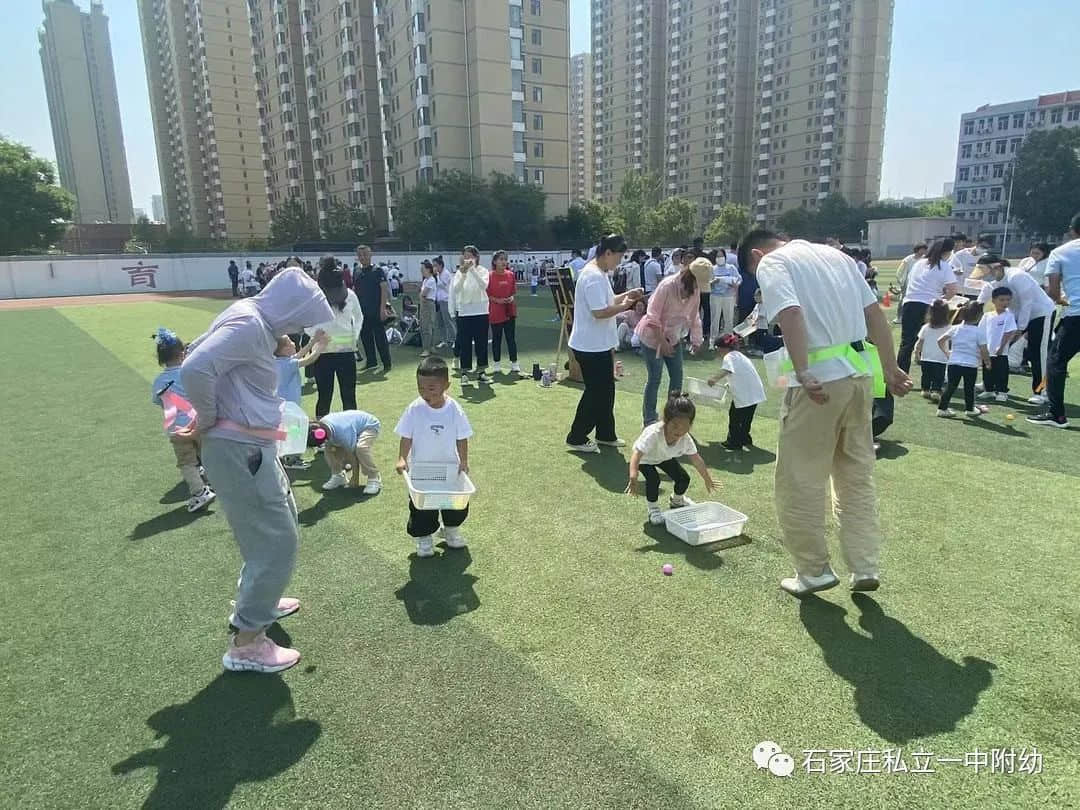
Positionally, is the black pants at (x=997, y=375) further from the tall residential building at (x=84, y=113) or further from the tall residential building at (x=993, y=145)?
the tall residential building at (x=84, y=113)

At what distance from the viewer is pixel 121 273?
32438 millimetres

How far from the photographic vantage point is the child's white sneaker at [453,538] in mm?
4348

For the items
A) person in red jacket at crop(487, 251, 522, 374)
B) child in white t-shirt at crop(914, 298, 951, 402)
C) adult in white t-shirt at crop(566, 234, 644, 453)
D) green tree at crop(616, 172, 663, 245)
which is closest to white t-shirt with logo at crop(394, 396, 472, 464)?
adult in white t-shirt at crop(566, 234, 644, 453)

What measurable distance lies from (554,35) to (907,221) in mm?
39046

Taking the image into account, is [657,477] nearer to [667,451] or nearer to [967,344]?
[667,451]

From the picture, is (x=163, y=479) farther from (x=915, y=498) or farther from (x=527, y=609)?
(x=915, y=498)

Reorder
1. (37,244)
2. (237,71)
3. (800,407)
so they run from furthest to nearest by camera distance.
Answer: (237,71) → (37,244) → (800,407)

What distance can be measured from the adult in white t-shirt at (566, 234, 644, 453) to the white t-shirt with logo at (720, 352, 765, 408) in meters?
1.13

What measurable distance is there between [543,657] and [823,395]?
1895 millimetres

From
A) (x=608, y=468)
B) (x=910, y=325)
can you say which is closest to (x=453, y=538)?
(x=608, y=468)

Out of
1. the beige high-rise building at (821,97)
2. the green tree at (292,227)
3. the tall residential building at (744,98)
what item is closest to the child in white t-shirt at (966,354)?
the green tree at (292,227)

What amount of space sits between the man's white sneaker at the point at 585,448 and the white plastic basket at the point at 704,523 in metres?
1.85

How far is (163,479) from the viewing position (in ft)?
19.6

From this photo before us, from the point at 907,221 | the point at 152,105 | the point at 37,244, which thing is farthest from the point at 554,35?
the point at 152,105
